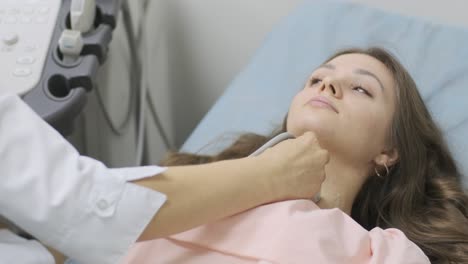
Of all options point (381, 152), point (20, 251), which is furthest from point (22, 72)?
point (381, 152)

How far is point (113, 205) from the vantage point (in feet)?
2.60

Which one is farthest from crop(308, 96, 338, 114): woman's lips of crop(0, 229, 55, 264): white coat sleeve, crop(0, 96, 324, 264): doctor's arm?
crop(0, 229, 55, 264): white coat sleeve

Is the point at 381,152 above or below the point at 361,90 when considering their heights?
below

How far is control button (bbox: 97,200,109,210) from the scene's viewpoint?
2.58 feet

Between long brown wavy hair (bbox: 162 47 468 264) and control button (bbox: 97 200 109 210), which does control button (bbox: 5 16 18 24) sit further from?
control button (bbox: 97 200 109 210)

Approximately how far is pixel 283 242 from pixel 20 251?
37 centimetres

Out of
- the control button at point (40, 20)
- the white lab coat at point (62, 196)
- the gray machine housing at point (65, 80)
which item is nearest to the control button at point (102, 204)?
the white lab coat at point (62, 196)

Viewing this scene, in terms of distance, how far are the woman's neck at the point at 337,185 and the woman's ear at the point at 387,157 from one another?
0.17 ft

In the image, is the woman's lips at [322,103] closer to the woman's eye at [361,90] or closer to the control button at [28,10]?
the woman's eye at [361,90]

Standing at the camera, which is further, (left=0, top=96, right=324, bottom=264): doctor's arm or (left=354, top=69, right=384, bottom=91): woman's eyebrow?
(left=354, top=69, right=384, bottom=91): woman's eyebrow

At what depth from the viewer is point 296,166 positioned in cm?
100

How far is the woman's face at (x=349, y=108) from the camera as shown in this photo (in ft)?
3.54

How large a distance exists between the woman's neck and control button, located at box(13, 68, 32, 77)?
1.90 ft

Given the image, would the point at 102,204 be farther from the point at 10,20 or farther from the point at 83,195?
the point at 10,20
